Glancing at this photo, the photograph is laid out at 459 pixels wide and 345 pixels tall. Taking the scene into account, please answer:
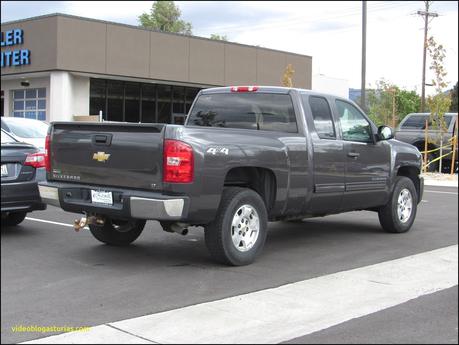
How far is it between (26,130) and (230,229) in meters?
6.72

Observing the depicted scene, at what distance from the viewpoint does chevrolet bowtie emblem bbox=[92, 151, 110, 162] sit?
6.16 m

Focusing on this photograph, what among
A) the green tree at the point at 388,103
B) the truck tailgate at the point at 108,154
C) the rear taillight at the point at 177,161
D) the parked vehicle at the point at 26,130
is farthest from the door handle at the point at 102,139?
the green tree at the point at 388,103

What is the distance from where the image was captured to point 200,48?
1221 inches

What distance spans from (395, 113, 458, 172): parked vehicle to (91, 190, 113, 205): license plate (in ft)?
53.3

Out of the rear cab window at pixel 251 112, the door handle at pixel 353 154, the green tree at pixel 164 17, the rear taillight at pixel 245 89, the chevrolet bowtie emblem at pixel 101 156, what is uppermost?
the green tree at pixel 164 17

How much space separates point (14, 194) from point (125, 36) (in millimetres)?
21260

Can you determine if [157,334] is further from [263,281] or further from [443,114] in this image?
[443,114]

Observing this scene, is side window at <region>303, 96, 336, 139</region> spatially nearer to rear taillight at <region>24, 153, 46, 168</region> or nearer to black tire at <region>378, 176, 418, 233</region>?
black tire at <region>378, 176, 418, 233</region>

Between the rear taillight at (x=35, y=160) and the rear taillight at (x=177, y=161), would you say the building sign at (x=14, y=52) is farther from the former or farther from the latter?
the rear taillight at (x=177, y=161)

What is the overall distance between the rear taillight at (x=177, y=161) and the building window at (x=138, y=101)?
23745mm

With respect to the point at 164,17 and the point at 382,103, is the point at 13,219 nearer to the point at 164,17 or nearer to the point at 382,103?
the point at 382,103

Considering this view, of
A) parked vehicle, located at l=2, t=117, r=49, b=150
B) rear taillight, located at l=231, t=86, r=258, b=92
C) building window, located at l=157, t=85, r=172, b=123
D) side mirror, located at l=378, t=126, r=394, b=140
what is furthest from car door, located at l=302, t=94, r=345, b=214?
building window, located at l=157, t=85, r=172, b=123

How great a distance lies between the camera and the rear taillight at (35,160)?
7.73 m

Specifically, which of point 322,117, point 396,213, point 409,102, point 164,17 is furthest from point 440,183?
point 164,17
